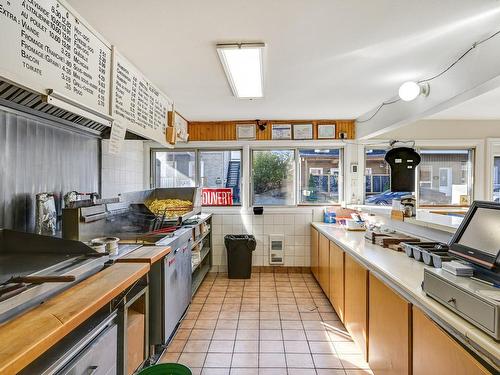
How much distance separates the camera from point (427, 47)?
2271 millimetres

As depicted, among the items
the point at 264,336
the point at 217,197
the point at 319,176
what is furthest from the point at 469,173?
the point at 264,336

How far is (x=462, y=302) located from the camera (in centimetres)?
120

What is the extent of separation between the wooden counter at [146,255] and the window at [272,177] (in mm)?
2856

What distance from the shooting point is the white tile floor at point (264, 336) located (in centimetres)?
244

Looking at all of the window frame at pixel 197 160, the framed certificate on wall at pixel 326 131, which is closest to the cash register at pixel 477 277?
the framed certificate on wall at pixel 326 131

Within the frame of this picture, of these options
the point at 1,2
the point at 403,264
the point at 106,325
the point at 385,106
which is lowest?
the point at 106,325

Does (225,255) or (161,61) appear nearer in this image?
(161,61)

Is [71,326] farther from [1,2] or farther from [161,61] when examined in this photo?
[161,61]

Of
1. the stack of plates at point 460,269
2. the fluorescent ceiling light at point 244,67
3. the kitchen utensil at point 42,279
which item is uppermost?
the fluorescent ceiling light at point 244,67

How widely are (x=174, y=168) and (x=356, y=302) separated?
143 inches

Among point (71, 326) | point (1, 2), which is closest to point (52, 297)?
point (71, 326)

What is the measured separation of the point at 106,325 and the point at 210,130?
3.81 metres

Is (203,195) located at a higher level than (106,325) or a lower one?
higher

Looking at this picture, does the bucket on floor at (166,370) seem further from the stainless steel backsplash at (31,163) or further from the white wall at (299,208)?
the white wall at (299,208)
